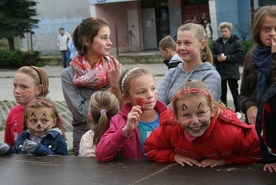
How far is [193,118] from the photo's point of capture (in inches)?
108

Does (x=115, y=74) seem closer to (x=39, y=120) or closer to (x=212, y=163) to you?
(x=39, y=120)

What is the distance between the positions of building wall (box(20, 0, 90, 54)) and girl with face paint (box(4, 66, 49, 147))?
25.3 metres

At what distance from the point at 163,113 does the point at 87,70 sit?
124 centimetres

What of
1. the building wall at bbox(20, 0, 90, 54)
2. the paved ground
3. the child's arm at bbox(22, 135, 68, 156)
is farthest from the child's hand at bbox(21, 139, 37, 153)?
the building wall at bbox(20, 0, 90, 54)

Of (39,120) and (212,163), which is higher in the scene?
(39,120)

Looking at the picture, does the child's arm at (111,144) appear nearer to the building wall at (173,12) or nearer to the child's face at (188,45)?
A: the child's face at (188,45)

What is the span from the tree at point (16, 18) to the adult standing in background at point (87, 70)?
76.3 ft

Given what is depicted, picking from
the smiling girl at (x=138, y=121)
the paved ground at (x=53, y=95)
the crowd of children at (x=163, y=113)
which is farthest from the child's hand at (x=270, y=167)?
the paved ground at (x=53, y=95)

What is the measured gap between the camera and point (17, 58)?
2656 centimetres

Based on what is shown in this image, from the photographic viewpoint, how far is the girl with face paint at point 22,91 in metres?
4.29

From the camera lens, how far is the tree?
27.0 m

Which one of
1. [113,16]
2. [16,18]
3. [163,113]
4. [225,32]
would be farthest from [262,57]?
[113,16]

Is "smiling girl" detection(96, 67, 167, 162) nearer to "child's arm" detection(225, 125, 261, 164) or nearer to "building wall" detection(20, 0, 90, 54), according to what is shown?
"child's arm" detection(225, 125, 261, 164)

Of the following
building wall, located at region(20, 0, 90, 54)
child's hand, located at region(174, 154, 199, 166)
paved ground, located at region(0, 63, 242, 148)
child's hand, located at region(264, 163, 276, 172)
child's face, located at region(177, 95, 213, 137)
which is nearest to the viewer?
child's hand, located at region(264, 163, 276, 172)
